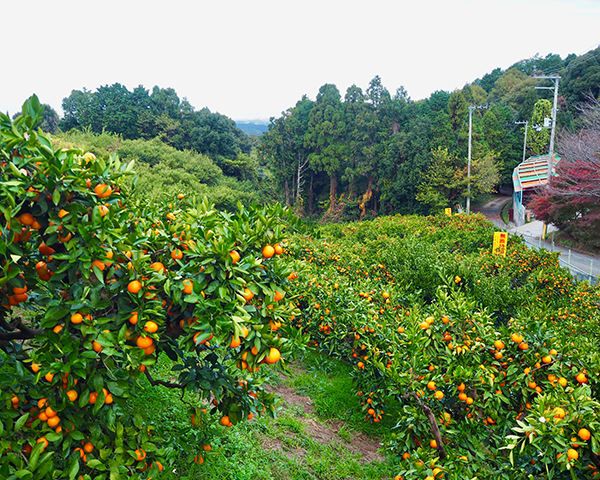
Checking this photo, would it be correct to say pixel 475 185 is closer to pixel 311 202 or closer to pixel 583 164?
pixel 583 164

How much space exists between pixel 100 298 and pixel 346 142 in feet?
83.1

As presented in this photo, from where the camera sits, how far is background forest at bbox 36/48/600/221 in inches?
849

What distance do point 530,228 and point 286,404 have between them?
21.2 m

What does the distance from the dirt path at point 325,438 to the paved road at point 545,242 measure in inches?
195

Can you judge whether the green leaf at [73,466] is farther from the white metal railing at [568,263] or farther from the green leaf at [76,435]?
the white metal railing at [568,263]

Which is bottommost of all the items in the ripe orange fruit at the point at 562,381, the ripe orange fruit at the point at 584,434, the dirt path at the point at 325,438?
the dirt path at the point at 325,438

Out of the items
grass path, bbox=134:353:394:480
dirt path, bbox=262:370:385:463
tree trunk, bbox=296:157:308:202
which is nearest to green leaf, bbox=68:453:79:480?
grass path, bbox=134:353:394:480

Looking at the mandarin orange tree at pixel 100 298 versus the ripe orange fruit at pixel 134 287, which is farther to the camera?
the ripe orange fruit at pixel 134 287

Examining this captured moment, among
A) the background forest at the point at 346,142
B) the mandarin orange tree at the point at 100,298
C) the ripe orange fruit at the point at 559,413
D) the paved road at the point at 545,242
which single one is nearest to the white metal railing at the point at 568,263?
the paved road at the point at 545,242

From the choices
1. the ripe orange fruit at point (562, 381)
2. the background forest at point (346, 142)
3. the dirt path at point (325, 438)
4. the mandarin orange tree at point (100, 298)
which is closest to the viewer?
the mandarin orange tree at point (100, 298)

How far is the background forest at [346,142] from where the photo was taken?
70.7 ft

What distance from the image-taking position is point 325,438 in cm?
320

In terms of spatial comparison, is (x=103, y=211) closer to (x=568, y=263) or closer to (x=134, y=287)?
(x=134, y=287)

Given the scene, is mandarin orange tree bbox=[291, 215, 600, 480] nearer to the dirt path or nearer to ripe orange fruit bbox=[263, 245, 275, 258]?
the dirt path
